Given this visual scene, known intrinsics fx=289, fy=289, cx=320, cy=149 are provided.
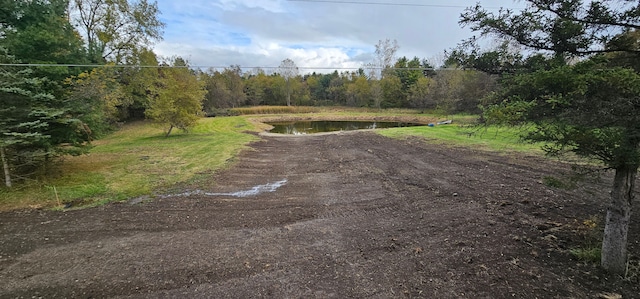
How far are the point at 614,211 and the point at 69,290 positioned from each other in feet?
22.3

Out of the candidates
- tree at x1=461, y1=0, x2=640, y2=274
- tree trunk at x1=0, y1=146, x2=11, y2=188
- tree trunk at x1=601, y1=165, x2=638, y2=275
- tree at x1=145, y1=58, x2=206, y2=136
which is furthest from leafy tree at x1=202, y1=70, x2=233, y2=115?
tree trunk at x1=601, y1=165, x2=638, y2=275

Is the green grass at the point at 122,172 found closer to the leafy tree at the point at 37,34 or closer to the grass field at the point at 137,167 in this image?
the grass field at the point at 137,167

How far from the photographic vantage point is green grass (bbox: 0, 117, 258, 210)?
23.0ft

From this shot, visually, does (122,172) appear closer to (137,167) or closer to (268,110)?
(137,167)

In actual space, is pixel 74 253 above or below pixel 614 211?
below

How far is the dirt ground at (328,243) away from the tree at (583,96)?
44.6 inches

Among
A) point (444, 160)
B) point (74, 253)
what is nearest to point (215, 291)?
point (74, 253)

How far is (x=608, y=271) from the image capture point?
11.7 feet

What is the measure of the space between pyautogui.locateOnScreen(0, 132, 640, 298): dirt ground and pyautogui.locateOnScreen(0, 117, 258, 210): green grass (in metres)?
0.81

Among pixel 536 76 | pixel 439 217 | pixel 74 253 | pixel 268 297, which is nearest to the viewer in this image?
pixel 536 76

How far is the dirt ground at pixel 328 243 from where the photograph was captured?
355cm

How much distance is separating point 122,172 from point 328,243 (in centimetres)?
811

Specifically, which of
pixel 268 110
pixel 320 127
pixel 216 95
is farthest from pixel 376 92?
pixel 216 95

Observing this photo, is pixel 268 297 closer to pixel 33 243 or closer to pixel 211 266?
pixel 211 266
